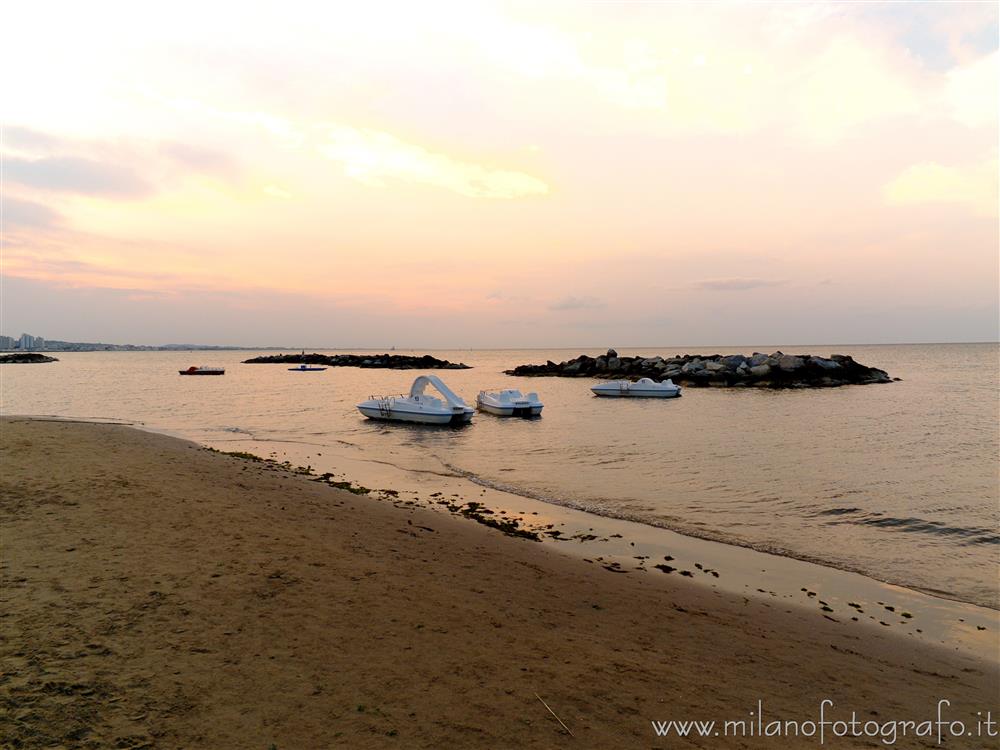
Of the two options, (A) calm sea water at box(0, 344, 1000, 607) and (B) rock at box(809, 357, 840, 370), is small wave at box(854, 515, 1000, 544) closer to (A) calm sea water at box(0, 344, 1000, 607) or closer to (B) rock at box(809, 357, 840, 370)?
(A) calm sea water at box(0, 344, 1000, 607)

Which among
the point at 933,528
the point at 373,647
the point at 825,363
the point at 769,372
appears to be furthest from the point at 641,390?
the point at 373,647

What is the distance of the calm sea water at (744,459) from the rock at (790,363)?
53.9 feet

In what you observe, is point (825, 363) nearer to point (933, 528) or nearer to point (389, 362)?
point (933, 528)

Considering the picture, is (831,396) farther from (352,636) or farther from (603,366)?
(352,636)

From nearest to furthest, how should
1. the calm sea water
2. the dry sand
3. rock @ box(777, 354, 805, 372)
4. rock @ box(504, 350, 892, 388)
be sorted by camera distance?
the dry sand → the calm sea water → rock @ box(504, 350, 892, 388) → rock @ box(777, 354, 805, 372)

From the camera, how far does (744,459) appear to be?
74.7 ft

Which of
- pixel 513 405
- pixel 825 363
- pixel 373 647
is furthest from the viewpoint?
pixel 825 363

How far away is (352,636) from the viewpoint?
247 inches

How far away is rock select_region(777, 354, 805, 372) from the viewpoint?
66850 millimetres

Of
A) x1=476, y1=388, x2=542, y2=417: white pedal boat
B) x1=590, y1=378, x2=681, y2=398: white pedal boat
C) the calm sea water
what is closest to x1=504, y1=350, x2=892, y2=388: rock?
the calm sea water

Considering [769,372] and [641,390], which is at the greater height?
[769,372]

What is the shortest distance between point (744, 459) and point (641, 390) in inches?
1280

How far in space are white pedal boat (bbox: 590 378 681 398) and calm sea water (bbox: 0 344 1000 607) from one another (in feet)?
13.3

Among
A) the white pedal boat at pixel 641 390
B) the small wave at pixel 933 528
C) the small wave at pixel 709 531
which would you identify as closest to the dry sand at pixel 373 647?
the small wave at pixel 709 531
